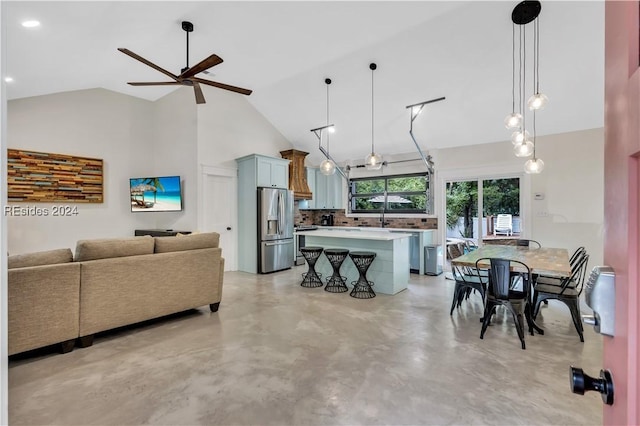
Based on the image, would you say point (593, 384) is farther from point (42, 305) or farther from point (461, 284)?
point (42, 305)

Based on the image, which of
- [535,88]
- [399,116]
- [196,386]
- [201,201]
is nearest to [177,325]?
[196,386]

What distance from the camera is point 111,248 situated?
9.60 feet

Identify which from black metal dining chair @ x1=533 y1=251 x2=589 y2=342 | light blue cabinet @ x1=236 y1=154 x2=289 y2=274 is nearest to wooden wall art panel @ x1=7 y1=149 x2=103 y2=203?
light blue cabinet @ x1=236 y1=154 x2=289 y2=274

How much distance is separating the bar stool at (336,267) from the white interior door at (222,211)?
7.98 feet

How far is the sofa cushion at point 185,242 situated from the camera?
334 centimetres

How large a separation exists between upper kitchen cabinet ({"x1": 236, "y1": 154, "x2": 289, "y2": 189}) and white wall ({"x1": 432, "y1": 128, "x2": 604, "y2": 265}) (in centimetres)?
414

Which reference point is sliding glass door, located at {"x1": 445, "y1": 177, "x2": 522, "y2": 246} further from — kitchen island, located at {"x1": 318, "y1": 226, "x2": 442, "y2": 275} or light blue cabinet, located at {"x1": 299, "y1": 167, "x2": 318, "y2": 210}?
light blue cabinet, located at {"x1": 299, "y1": 167, "x2": 318, "y2": 210}

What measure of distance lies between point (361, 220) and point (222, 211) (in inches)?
128

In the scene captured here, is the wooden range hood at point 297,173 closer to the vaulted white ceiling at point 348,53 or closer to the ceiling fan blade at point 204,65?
the vaulted white ceiling at point 348,53

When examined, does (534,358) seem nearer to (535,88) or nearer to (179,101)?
(535,88)

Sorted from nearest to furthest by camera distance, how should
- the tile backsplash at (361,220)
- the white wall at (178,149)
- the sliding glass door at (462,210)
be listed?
the white wall at (178,149)
the sliding glass door at (462,210)
the tile backsplash at (361,220)

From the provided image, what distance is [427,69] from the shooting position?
14.2 ft

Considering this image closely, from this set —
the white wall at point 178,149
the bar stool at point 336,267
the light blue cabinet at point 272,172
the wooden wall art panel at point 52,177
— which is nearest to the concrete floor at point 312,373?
the bar stool at point 336,267

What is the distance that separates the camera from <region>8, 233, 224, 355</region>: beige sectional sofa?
2436mm
